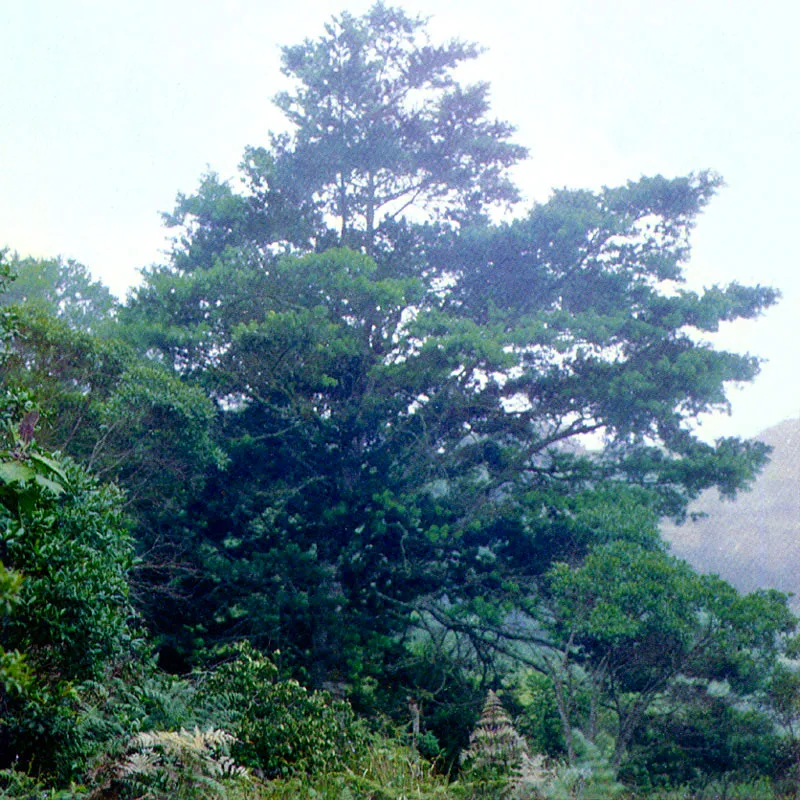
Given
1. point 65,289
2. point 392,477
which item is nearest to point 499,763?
point 392,477

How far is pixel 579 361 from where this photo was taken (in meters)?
17.9

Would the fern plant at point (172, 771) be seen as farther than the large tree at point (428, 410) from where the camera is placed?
No

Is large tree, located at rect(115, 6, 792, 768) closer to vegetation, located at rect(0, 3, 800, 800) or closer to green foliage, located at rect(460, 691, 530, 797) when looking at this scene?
vegetation, located at rect(0, 3, 800, 800)

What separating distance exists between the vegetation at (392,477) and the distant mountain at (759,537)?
1579 centimetres

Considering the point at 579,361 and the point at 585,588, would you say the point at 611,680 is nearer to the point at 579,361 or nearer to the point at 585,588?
the point at 585,588

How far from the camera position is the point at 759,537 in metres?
34.7

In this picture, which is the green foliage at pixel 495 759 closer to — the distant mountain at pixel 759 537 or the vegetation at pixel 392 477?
the vegetation at pixel 392 477

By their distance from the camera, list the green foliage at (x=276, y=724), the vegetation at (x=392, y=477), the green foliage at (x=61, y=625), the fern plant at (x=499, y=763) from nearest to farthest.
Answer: the fern plant at (x=499, y=763), the green foliage at (x=61, y=625), the green foliage at (x=276, y=724), the vegetation at (x=392, y=477)

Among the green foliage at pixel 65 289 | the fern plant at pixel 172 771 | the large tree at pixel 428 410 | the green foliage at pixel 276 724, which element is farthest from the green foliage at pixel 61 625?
the green foliage at pixel 65 289

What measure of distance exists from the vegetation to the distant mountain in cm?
1579

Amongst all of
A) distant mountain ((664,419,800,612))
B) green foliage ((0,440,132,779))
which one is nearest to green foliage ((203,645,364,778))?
green foliage ((0,440,132,779))

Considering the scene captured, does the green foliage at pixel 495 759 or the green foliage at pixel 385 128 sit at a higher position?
the green foliage at pixel 385 128

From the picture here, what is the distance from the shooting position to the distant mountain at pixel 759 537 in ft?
108

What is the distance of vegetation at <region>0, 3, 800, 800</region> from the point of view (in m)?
8.69
